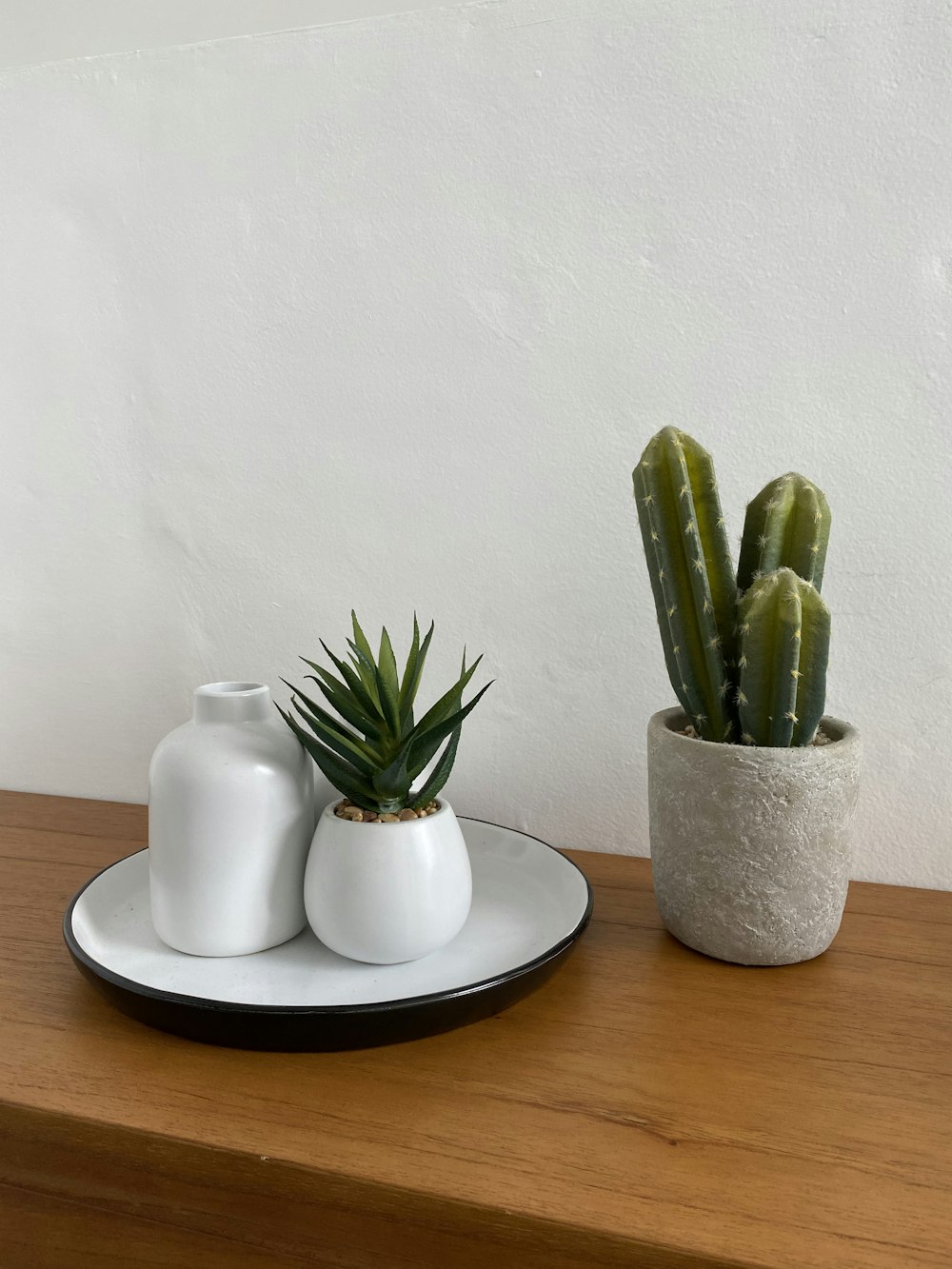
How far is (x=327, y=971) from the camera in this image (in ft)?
1.98

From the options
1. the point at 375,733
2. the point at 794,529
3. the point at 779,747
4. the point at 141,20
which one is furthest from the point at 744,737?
the point at 141,20

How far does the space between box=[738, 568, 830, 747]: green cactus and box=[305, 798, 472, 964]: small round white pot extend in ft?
0.77

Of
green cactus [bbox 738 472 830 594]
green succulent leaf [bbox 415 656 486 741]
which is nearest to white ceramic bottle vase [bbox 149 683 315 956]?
green succulent leaf [bbox 415 656 486 741]

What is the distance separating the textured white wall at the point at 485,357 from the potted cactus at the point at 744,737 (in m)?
0.17

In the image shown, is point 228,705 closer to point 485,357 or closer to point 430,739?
point 430,739

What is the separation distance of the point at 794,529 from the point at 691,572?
86 mm

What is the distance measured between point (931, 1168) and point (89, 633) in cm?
90

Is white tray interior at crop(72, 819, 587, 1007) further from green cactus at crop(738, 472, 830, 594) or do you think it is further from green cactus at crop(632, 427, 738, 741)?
green cactus at crop(738, 472, 830, 594)

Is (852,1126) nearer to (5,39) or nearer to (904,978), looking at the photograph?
(904,978)

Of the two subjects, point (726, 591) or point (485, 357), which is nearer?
point (726, 591)

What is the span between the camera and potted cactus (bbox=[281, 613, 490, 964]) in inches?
22.9

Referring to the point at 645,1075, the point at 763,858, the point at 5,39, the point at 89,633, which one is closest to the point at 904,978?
the point at 763,858

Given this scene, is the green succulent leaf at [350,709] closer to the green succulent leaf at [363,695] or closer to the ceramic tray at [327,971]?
the green succulent leaf at [363,695]

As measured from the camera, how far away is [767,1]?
0.73 m
